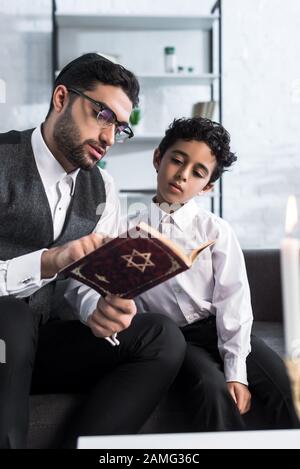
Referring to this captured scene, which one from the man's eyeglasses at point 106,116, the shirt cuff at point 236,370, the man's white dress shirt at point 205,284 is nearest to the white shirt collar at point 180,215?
the man's white dress shirt at point 205,284

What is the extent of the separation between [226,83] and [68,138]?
1.83 metres

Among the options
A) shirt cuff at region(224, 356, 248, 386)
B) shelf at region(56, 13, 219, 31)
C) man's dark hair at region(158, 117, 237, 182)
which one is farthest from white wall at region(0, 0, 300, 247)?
shirt cuff at region(224, 356, 248, 386)

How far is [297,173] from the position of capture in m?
2.90

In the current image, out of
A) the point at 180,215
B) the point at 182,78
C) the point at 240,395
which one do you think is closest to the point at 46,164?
the point at 180,215

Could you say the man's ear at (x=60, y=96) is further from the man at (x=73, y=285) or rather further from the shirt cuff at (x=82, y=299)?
the shirt cuff at (x=82, y=299)

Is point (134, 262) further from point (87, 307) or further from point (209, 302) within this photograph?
point (209, 302)

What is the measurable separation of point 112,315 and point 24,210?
12.9 inches

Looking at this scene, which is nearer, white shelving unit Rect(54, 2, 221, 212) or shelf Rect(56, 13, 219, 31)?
shelf Rect(56, 13, 219, 31)

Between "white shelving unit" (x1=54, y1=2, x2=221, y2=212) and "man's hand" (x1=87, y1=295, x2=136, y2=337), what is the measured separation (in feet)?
6.11

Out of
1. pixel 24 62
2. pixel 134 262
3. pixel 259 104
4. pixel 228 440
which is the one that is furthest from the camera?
pixel 259 104

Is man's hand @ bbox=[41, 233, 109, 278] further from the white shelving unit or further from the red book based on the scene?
the white shelving unit

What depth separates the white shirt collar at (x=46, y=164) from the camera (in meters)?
1.17

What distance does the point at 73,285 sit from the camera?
1.23m

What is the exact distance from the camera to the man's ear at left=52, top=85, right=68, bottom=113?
1.22 metres
